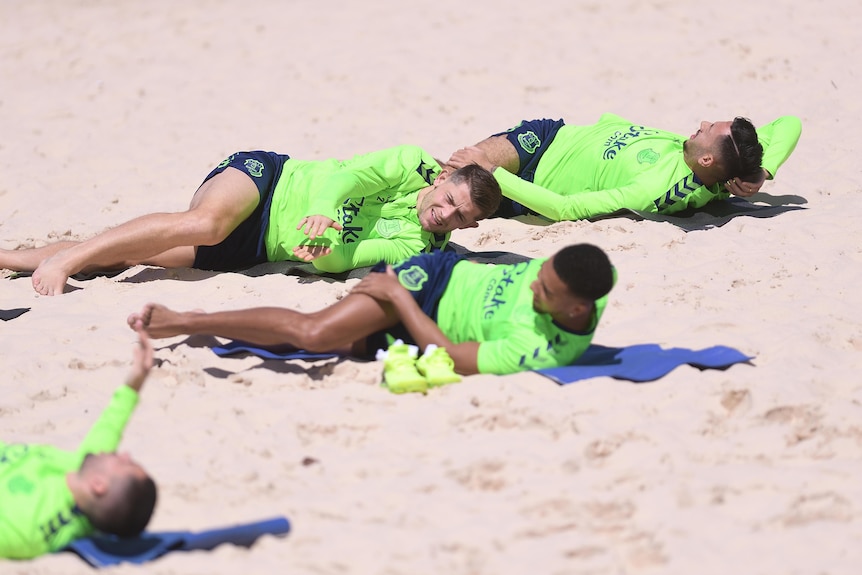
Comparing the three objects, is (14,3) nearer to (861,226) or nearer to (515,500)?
(861,226)

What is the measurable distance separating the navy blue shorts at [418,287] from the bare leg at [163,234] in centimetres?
141

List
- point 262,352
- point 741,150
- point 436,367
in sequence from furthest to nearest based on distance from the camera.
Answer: point 741,150
point 262,352
point 436,367

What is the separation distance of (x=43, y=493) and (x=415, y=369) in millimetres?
1634

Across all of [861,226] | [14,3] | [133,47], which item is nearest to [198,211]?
[861,226]

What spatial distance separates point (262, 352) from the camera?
5.02 metres

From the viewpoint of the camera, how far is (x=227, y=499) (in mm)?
3795

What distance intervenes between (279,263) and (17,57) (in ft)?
18.2

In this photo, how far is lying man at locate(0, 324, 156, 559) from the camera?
3430 mm

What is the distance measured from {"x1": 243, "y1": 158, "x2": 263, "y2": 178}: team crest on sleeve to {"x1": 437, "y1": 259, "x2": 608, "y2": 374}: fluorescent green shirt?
1664 mm

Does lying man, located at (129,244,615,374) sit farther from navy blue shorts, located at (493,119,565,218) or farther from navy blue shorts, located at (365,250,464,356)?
navy blue shorts, located at (493,119,565,218)

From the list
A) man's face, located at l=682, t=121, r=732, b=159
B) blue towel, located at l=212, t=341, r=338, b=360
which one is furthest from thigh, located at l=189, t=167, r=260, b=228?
man's face, located at l=682, t=121, r=732, b=159

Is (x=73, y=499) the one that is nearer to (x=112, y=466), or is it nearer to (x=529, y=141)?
(x=112, y=466)

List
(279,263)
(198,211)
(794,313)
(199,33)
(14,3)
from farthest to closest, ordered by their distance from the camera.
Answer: (14,3) < (199,33) < (279,263) < (198,211) < (794,313)

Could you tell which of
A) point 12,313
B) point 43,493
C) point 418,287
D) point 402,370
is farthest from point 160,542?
point 12,313
